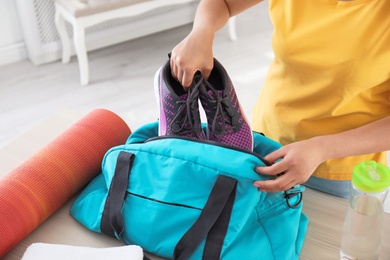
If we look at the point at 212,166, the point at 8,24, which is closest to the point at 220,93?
the point at 212,166

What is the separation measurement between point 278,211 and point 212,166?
0.47 ft

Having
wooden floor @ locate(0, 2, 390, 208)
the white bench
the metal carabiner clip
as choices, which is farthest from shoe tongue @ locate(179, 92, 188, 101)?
the white bench

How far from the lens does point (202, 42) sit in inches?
36.5

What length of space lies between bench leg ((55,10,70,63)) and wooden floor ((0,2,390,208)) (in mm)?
48

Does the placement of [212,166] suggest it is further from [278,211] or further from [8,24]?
[8,24]

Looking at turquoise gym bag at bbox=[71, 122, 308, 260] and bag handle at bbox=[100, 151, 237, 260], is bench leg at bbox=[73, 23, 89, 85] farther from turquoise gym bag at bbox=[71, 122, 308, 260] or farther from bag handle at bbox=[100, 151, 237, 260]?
bag handle at bbox=[100, 151, 237, 260]

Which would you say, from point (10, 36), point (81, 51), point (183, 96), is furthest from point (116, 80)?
point (183, 96)

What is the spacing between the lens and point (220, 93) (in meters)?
0.88

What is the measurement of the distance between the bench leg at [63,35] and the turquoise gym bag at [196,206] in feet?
6.17

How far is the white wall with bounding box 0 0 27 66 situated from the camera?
2.53m

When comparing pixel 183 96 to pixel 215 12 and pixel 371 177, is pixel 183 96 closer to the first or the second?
pixel 215 12

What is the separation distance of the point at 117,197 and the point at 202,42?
33cm

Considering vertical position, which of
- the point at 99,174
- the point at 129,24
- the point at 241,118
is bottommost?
the point at 129,24

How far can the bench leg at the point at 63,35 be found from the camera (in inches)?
99.6
